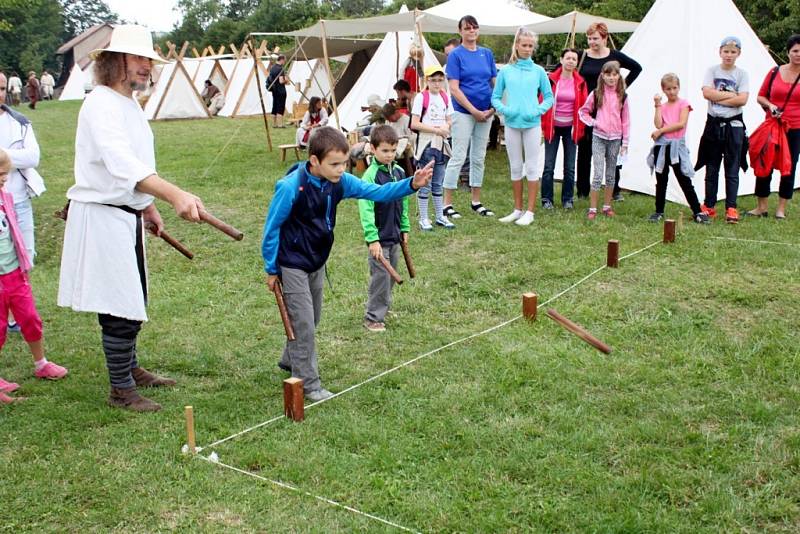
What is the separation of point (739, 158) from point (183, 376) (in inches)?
239

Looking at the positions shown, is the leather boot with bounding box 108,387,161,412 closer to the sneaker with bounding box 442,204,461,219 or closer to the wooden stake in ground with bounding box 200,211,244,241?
the wooden stake in ground with bounding box 200,211,244,241

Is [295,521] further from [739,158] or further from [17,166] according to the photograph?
[739,158]

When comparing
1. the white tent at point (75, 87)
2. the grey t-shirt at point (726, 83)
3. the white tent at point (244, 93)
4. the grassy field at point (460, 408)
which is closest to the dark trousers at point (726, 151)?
the grey t-shirt at point (726, 83)

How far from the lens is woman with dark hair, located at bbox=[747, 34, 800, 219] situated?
777 cm

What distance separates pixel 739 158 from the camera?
8023 millimetres

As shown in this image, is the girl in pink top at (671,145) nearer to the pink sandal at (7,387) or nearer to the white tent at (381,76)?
the pink sandal at (7,387)

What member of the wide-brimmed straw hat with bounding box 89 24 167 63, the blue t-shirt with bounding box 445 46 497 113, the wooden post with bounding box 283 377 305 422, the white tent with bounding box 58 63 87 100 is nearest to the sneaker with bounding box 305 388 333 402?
the wooden post with bounding box 283 377 305 422

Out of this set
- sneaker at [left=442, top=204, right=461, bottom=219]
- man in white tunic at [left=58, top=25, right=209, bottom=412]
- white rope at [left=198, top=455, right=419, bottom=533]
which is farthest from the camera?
sneaker at [left=442, top=204, right=461, bottom=219]

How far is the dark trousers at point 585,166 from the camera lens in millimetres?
8852

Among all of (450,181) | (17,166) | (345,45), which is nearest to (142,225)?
(17,166)

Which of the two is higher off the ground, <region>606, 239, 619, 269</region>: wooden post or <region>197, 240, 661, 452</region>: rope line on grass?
<region>606, 239, 619, 269</region>: wooden post

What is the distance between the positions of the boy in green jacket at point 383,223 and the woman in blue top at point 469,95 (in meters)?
2.76

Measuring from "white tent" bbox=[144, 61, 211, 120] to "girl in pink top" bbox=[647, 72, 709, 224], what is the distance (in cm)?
1778

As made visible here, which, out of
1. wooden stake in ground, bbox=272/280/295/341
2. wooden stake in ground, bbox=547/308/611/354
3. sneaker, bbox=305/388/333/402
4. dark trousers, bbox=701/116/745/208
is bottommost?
sneaker, bbox=305/388/333/402
